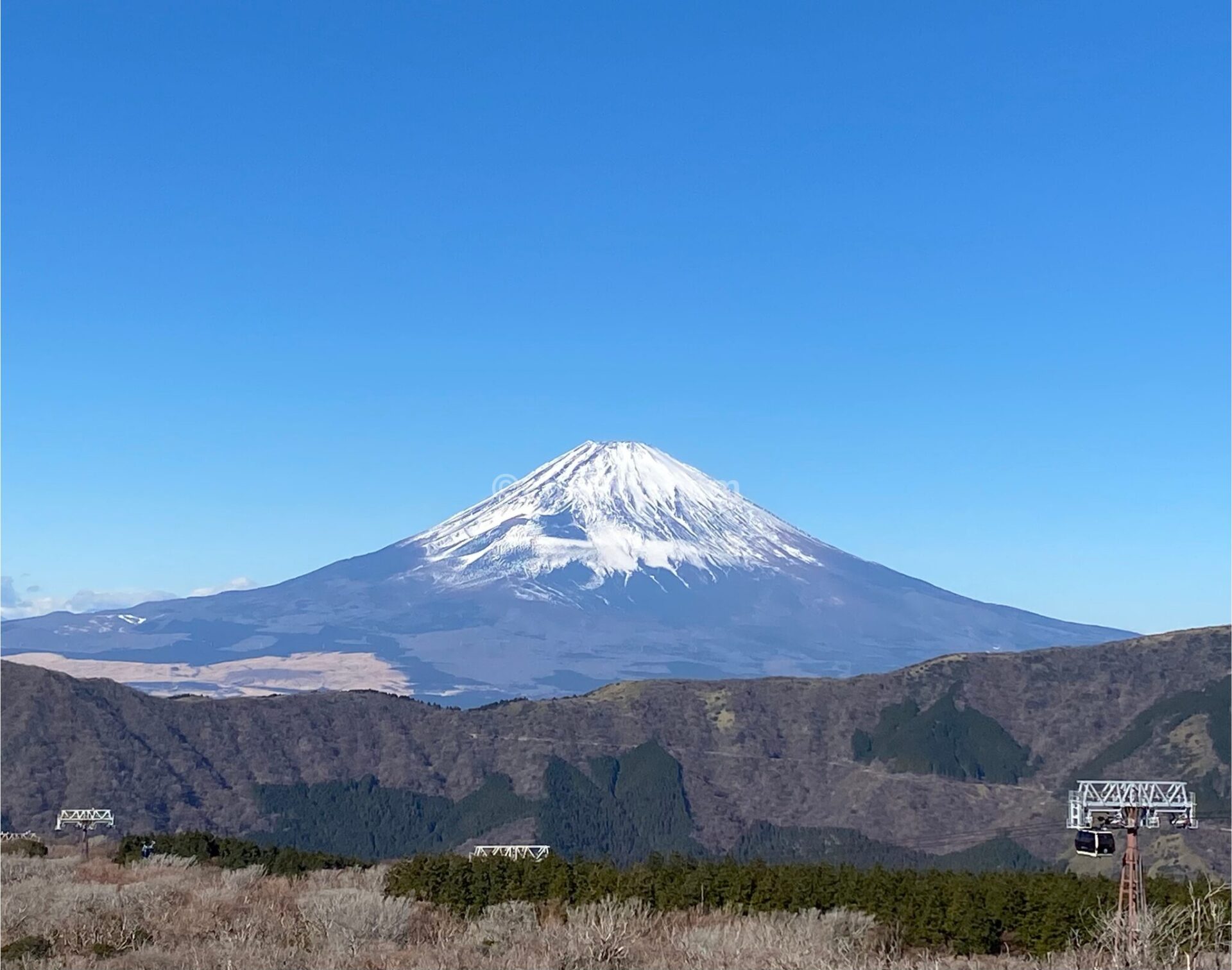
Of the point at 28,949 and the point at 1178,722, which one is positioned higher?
the point at 1178,722

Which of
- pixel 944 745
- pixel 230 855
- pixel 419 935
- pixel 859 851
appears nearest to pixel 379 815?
pixel 859 851

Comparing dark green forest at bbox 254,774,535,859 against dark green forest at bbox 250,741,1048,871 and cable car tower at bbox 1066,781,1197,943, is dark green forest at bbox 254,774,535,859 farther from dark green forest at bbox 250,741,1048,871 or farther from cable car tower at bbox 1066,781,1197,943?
cable car tower at bbox 1066,781,1197,943

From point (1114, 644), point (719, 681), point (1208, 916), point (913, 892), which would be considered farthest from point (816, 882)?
point (1114, 644)

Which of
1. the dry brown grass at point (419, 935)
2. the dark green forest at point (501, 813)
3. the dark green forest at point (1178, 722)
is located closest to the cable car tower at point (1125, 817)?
the dry brown grass at point (419, 935)

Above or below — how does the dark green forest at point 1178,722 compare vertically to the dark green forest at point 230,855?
above

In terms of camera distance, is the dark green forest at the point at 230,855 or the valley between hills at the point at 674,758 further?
the valley between hills at the point at 674,758

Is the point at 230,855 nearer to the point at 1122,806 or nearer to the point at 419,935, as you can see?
the point at 419,935

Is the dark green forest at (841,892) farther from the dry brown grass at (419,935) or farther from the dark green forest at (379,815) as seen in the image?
the dark green forest at (379,815)
